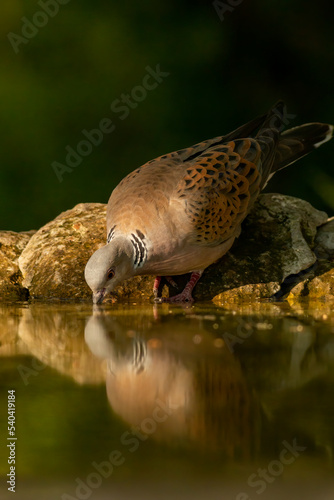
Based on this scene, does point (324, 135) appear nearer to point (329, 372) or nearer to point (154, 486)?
point (329, 372)

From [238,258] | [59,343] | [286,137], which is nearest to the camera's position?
[59,343]

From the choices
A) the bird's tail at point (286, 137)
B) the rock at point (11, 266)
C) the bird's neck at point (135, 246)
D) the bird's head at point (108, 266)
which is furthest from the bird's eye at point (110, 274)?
the bird's tail at point (286, 137)

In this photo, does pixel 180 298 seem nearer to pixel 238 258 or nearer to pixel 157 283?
pixel 157 283

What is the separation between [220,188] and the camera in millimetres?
3803

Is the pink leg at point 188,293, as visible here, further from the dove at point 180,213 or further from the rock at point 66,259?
the rock at point 66,259

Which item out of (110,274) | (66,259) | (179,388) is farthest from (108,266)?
(179,388)

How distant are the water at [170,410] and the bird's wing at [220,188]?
2.91 ft

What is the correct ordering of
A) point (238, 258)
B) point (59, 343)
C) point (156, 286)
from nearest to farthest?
point (59, 343) → point (156, 286) → point (238, 258)

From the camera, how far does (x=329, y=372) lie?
6.77 feet

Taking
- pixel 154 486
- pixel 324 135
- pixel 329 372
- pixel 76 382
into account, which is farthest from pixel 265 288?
pixel 154 486

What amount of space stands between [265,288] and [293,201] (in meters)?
0.82

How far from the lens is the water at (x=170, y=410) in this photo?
1252mm

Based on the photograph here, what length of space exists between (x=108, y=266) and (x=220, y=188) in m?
0.85

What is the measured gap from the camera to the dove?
3590 millimetres
